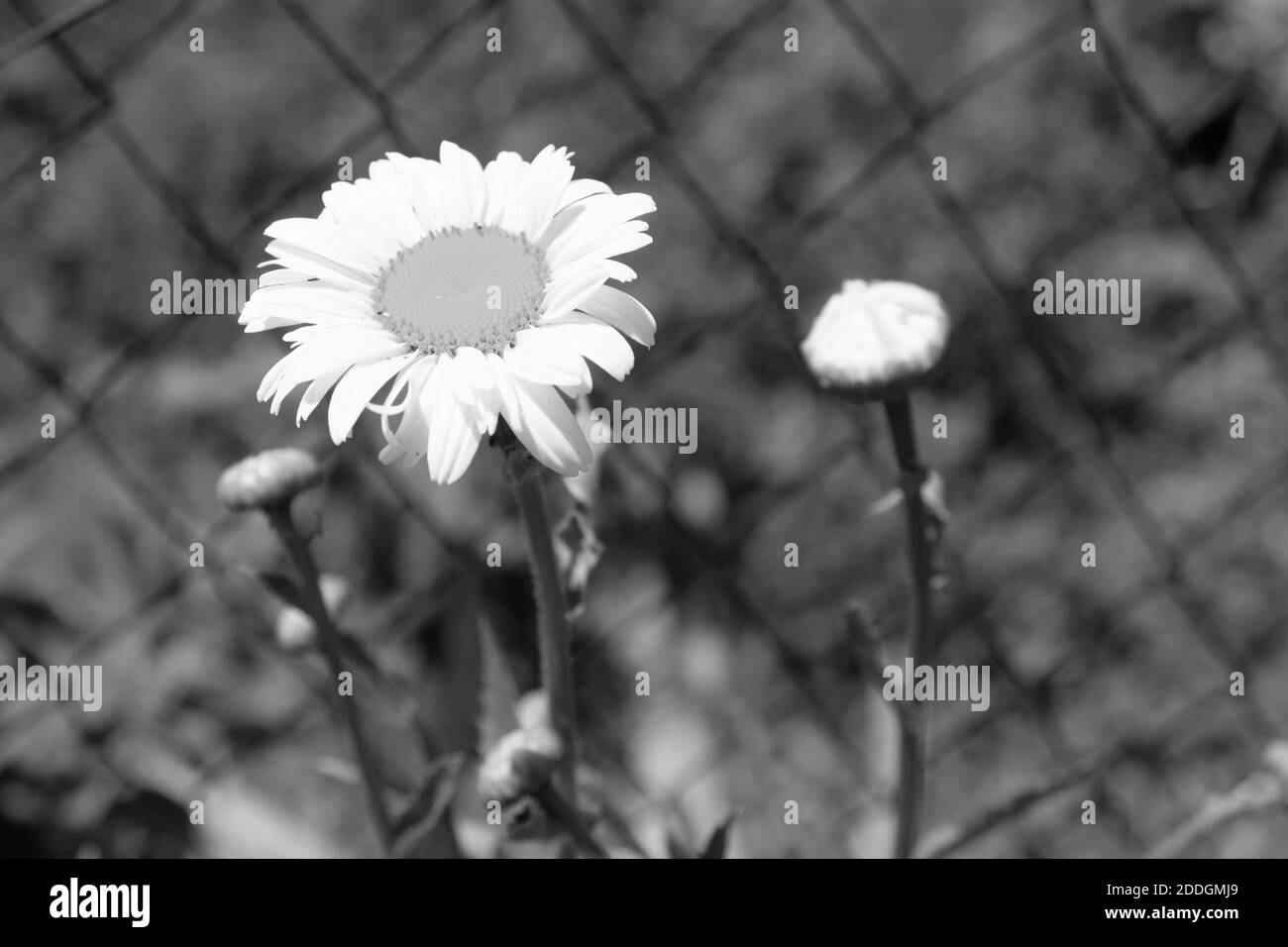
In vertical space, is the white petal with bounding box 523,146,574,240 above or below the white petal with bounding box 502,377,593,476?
above

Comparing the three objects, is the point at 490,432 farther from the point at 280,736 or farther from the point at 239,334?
the point at 239,334

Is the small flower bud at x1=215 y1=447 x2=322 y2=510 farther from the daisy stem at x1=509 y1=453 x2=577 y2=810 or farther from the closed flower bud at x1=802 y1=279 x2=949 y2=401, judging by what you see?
the closed flower bud at x1=802 y1=279 x2=949 y2=401

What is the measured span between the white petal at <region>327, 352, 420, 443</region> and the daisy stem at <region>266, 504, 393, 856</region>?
14cm

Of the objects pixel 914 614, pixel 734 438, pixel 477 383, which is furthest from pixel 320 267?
pixel 734 438

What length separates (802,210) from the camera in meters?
1.36

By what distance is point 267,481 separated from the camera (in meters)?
0.66

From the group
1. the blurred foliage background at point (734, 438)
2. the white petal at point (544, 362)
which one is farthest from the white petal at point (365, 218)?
the blurred foliage background at point (734, 438)

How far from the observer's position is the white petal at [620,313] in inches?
22.6

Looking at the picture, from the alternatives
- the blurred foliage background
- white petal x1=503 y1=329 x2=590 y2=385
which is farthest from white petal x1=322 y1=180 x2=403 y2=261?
the blurred foliage background

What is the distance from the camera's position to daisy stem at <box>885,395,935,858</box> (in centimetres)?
68

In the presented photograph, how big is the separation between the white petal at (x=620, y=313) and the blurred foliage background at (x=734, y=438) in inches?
17.4

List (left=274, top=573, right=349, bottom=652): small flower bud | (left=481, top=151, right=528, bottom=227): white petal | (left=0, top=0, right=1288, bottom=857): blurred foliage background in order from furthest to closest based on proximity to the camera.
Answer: (left=0, top=0, right=1288, bottom=857): blurred foliage background
(left=274, top=573, right=349, bottom=652): small flower bud
(left=481, top=151, right=528, bottom=227): white petal

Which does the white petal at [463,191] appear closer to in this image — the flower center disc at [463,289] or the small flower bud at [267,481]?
the flower center disc at [463,289]
